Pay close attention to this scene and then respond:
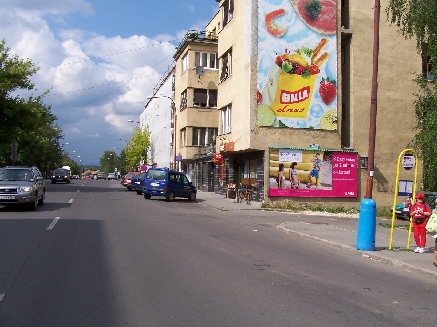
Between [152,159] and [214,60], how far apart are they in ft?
113

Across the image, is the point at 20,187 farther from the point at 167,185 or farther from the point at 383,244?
the point at 383,244

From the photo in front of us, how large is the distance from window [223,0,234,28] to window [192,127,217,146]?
12249 mm

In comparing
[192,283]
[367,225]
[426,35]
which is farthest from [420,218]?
[426,35]

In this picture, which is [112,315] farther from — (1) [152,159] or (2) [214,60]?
(1) [152,159]

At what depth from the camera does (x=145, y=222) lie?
52.7 ft

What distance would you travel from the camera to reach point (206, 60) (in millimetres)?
41969

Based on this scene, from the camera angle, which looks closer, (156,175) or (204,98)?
(156,175)

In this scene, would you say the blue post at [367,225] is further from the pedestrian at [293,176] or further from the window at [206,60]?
the window at [206,60]


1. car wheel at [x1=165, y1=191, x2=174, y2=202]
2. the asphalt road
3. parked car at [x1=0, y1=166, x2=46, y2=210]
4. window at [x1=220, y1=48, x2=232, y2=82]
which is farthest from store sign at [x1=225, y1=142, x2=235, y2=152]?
the asphalt road

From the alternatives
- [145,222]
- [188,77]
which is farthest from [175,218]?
[188,77]

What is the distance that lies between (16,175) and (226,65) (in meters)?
16.2

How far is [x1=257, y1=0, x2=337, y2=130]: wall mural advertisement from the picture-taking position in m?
26.6

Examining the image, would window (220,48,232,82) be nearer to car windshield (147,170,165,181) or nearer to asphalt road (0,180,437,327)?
car windshield (147,170,165,181)

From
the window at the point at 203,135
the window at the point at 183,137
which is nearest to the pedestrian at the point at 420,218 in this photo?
the window at the point at 203,135
